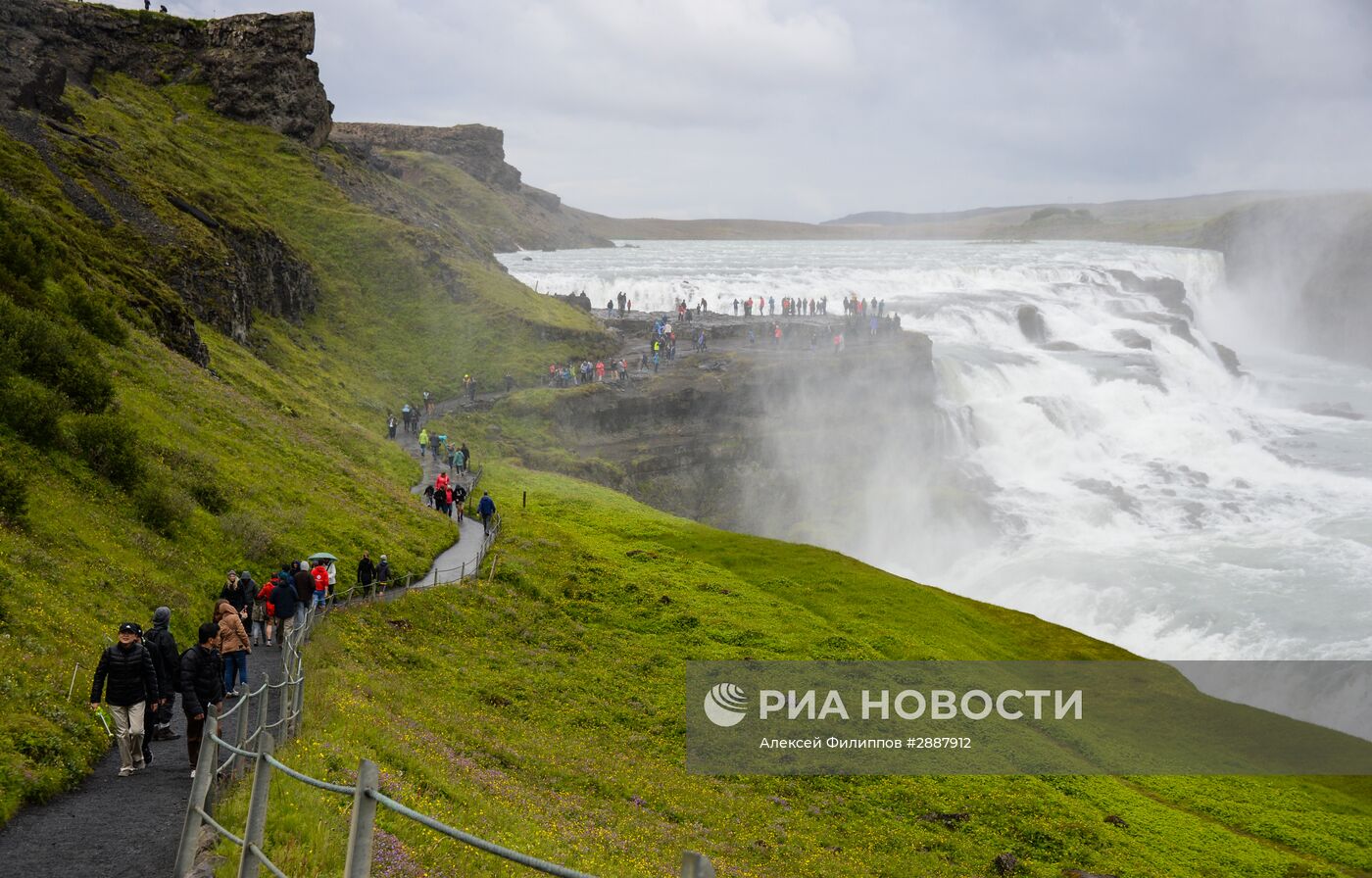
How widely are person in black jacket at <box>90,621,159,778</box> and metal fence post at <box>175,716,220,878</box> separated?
16.3 ft

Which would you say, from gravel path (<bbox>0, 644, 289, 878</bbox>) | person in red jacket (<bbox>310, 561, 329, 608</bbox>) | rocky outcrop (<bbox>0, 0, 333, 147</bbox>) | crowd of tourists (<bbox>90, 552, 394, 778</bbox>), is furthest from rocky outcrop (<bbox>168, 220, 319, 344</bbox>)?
gravel path (<bbox>0, 644, 289, 878</bbox>)

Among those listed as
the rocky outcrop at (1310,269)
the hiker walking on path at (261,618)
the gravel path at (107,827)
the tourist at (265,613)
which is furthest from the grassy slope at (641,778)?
the rocky outcrop at (1310,269)

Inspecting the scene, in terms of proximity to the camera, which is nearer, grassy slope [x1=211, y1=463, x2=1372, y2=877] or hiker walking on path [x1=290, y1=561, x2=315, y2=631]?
grassy slope [x1=211, y1=463, x2=1372, y2=877]

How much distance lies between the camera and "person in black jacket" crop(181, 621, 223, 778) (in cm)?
1438

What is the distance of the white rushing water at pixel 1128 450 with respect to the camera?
57.6 m

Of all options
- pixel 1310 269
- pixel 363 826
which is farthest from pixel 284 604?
pixel 1310 269

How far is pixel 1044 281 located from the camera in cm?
13312

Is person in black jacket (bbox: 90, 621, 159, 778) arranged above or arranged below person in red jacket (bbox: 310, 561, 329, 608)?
above

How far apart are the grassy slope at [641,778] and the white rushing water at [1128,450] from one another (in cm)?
2068

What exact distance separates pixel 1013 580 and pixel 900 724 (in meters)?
36.3

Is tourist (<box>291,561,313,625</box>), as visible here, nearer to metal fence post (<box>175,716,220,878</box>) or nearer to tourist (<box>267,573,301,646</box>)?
tourist (<box>267,573,301,646</box>)

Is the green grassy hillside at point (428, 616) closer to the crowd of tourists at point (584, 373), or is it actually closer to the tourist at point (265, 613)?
the tourist at point (265, 613)

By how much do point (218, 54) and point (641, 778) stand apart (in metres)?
96.7

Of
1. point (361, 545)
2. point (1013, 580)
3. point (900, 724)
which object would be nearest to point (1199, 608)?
point (1013, 580)
